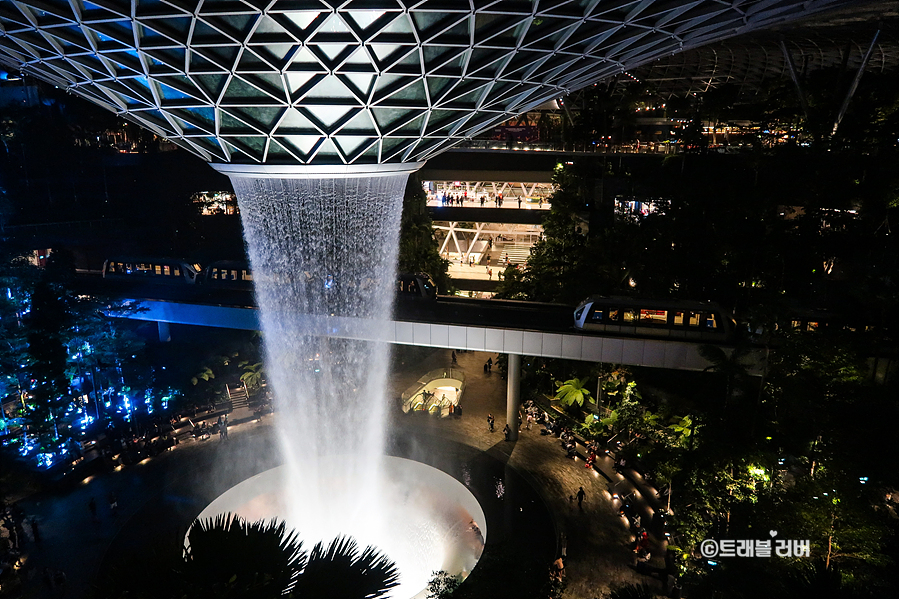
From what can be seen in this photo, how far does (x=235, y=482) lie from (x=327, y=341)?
347 inches

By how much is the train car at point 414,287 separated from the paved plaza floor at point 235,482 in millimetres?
7204

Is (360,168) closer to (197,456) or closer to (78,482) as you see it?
(197,456)

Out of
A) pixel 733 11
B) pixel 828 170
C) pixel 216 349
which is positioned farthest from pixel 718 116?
pixel 216 349

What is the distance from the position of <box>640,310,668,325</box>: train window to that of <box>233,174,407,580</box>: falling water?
12.7 metres

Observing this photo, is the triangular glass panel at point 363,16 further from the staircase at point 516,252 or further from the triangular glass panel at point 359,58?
the staircase at point 516,252

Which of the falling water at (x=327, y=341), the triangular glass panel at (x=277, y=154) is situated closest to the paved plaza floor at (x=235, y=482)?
the falling water at (x=327, y=341)

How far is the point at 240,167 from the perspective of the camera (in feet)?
68.5

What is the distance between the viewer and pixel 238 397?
121ft

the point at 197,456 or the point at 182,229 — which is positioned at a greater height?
the point at 182,229

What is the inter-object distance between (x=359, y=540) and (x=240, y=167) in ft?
50.7

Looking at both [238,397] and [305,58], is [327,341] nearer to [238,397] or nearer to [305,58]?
[238,397]

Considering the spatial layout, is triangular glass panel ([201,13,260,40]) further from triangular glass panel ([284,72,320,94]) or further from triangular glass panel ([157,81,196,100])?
triangular glass panel ([157,81,196,100])

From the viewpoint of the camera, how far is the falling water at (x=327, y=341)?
25.0 meters

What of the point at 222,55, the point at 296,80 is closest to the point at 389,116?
the point at 296,80
